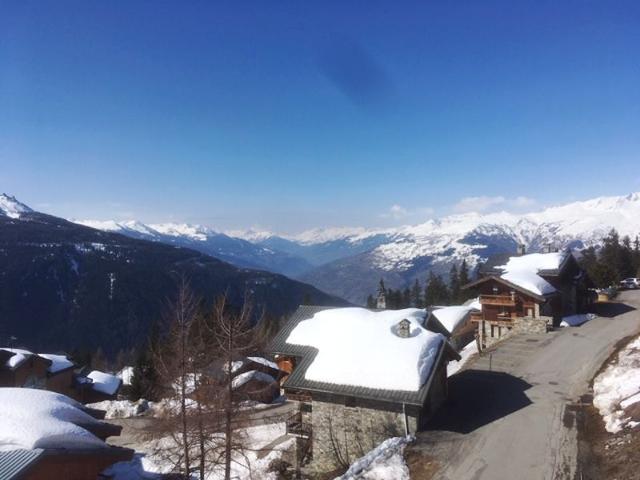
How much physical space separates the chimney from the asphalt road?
457cm

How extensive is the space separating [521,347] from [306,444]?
20.0m

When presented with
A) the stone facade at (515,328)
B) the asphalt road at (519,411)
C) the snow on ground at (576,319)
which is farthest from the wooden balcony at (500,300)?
the asphalt road at (519,411)

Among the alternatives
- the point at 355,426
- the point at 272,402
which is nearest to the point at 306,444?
the point at 355,426

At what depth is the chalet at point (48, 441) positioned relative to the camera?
54.1 ft

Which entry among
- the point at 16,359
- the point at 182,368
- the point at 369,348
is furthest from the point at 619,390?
the point at 16,359

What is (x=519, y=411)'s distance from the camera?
78.9 feet

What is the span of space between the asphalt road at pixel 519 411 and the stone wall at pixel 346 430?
171cm

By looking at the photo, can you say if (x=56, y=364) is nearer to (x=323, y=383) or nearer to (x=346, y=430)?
(x=323, y=383)

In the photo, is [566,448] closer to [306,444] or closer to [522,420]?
[522,420]

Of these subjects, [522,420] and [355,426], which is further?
[355,426]

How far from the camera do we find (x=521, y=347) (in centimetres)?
3703

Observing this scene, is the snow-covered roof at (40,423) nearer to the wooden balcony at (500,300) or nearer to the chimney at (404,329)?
the chimney at (404,329)

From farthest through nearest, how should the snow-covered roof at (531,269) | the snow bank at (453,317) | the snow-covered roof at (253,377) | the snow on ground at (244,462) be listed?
the snow bank at (453,317) → the snow-covered roof at (253,377) → the snow-covered roof at (531,269) → the snow on ground at (244,462)

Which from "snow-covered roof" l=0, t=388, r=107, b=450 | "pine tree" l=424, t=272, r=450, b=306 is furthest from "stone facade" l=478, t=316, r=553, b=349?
"pine tree" l=424, t=272, r=450, b=306
